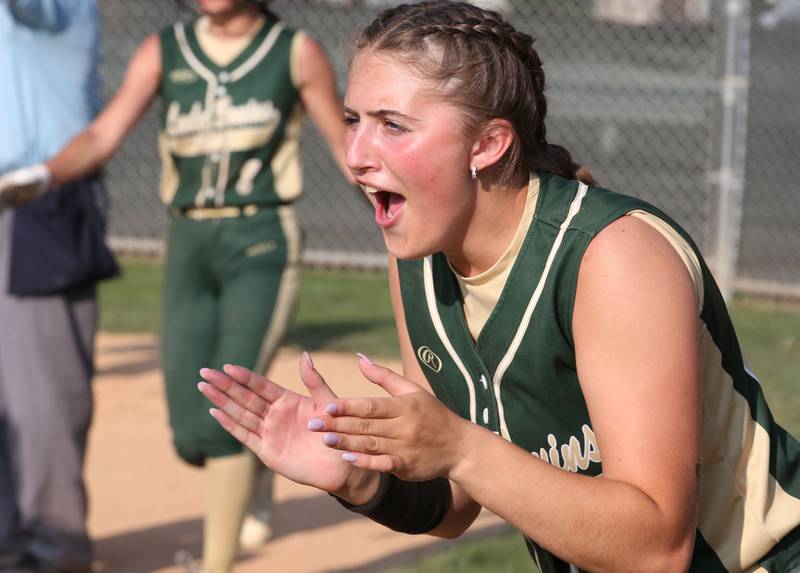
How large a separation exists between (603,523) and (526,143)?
74cm

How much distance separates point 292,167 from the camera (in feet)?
16.9

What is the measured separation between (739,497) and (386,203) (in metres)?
0.80

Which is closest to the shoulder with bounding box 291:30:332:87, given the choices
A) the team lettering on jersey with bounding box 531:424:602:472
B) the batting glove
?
the batting glove

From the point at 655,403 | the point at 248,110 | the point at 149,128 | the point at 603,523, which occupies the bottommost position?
the point at 149,128

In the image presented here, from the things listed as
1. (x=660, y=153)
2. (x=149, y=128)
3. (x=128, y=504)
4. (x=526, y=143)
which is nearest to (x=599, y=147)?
(x=660, y=153)

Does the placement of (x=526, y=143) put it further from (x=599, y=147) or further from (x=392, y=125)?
(x=599, y=147)

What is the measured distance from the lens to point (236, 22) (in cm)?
513

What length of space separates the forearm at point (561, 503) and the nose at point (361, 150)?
1.76ft

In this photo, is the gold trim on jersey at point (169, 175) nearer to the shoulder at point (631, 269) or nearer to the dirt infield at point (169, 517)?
the dirt infield at point (169, 517)

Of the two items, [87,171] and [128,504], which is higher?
[87,171]

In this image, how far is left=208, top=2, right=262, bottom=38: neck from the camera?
5102 millimetres

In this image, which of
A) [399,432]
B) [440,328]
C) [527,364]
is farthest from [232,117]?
[399,432]

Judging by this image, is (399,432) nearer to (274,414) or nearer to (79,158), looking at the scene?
(274,414)

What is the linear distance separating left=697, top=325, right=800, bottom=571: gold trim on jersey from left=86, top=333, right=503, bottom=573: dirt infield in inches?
109
